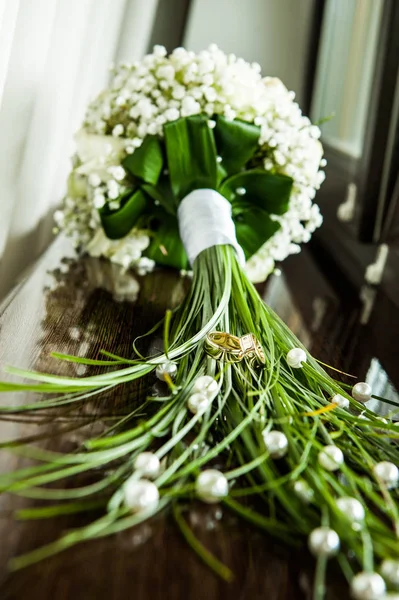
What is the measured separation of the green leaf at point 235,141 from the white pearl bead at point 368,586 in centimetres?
65

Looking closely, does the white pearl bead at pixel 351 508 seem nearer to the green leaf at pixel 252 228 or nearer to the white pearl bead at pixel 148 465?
the white pearl bead at pixel 148 465

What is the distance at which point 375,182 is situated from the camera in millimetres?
1205

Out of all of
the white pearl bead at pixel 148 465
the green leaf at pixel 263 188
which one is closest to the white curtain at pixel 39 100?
the green leaf at pixel 263 188

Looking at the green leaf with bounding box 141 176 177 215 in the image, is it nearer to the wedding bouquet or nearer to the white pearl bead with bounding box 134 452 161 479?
the wedding bouquet

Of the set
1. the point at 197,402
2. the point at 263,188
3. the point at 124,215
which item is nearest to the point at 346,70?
the point at 263,188

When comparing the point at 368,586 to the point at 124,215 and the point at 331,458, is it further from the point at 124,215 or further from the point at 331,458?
the point at 124,215

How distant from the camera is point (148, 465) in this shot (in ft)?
1.19

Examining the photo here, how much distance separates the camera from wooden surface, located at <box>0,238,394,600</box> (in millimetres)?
300

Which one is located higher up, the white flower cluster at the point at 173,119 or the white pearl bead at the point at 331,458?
the white flower cluster at the point at 173,119

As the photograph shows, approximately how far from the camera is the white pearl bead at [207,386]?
458 mm

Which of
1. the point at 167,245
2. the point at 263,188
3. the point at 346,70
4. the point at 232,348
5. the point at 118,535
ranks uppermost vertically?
the point at 346,70

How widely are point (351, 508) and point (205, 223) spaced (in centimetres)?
49

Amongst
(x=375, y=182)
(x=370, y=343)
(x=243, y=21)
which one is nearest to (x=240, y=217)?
(x=370, y=343)

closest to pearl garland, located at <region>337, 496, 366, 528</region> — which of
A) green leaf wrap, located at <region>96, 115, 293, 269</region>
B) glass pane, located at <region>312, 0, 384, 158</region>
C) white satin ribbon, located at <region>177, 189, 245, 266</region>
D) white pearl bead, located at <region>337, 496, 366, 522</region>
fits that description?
white pearl bead, located at <region>337, 496, 366, 522</region>
